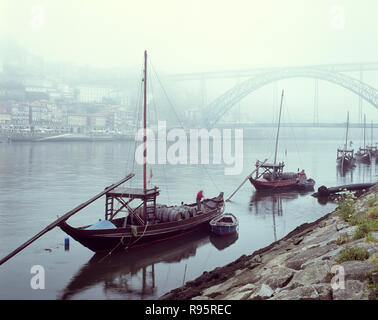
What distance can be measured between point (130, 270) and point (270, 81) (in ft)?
325


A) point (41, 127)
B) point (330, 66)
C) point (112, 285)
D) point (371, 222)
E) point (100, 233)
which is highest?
point (330, 66)

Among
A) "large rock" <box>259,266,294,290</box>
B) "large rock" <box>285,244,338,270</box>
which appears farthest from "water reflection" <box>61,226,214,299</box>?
"large rock" <box>285,244,338,270</box>

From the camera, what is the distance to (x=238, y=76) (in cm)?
13362

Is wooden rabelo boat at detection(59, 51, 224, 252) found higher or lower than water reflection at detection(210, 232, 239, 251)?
higher

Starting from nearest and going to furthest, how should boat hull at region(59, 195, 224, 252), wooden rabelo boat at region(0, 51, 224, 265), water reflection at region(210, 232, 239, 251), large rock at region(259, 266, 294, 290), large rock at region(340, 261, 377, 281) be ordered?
large rock at region(340, 261, 377, 281), large rock at region(259, 266, 294, 290), boat hull at region(59, 195, 224, 252), wooden rabelo boat at region(0, 51, 224, 265), water reflection at region(210, 232, 239, 251)

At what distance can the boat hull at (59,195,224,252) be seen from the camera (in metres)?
13.4

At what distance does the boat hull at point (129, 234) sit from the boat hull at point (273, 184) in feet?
46.3

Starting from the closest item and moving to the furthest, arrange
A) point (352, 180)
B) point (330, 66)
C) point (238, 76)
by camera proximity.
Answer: point (352, 180) < point (330, 66) < point (238, 76)

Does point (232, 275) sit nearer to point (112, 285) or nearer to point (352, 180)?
point (112, 285)

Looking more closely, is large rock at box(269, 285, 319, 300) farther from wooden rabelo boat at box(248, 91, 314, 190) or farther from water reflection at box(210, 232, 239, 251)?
wooden rabelo boat at box(248, 91, 314, 190)

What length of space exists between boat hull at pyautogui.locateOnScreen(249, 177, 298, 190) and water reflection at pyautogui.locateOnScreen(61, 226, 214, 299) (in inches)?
584

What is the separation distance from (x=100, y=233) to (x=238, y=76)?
126 meters

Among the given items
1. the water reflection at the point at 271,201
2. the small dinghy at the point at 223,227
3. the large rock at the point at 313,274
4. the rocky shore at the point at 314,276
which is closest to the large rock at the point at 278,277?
the rocky shore at the point at 314,276
